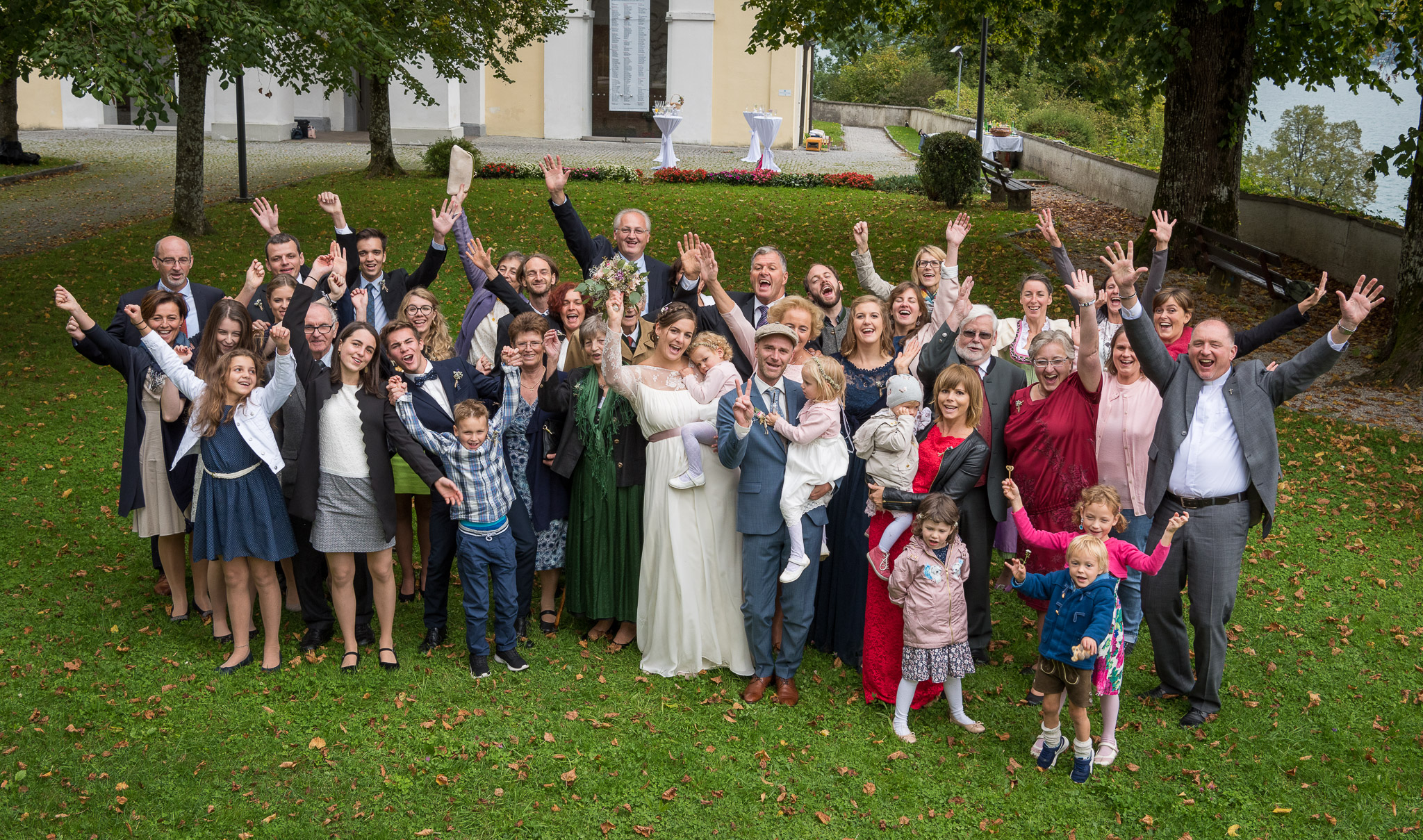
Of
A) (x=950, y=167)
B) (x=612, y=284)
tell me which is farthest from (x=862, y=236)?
(x=950, y=167)

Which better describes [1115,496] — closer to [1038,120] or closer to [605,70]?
[605,70]

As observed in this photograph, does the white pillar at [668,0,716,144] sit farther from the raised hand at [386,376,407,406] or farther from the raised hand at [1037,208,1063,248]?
the raised hand at [386,376,407,406]

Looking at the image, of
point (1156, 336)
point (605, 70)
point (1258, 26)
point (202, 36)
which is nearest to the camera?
point (1156, 336)

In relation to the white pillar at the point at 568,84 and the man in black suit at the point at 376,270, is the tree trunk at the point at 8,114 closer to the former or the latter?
the white pillar at the point at 568,84

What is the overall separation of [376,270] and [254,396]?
1812 mm

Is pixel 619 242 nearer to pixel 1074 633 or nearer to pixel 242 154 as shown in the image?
pixel 1074 633

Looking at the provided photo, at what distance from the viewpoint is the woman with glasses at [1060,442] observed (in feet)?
18.4

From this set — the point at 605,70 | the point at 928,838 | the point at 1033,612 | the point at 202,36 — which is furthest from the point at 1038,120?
the point at 928,838

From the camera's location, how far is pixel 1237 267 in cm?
1212

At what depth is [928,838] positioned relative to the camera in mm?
4820

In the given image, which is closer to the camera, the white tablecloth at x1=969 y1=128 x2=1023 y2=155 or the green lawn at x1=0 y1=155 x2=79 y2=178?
the green lawn at x1=0 y1=155 x2=79 y2=178

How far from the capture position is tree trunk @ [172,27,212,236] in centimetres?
1460

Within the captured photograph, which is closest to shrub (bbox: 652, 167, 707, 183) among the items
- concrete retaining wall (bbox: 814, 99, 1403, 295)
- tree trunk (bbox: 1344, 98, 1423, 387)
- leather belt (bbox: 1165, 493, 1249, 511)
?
concrete retaining wall (bbox: 814, 99, 1403, 295)

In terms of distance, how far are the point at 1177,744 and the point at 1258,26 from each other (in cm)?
993
